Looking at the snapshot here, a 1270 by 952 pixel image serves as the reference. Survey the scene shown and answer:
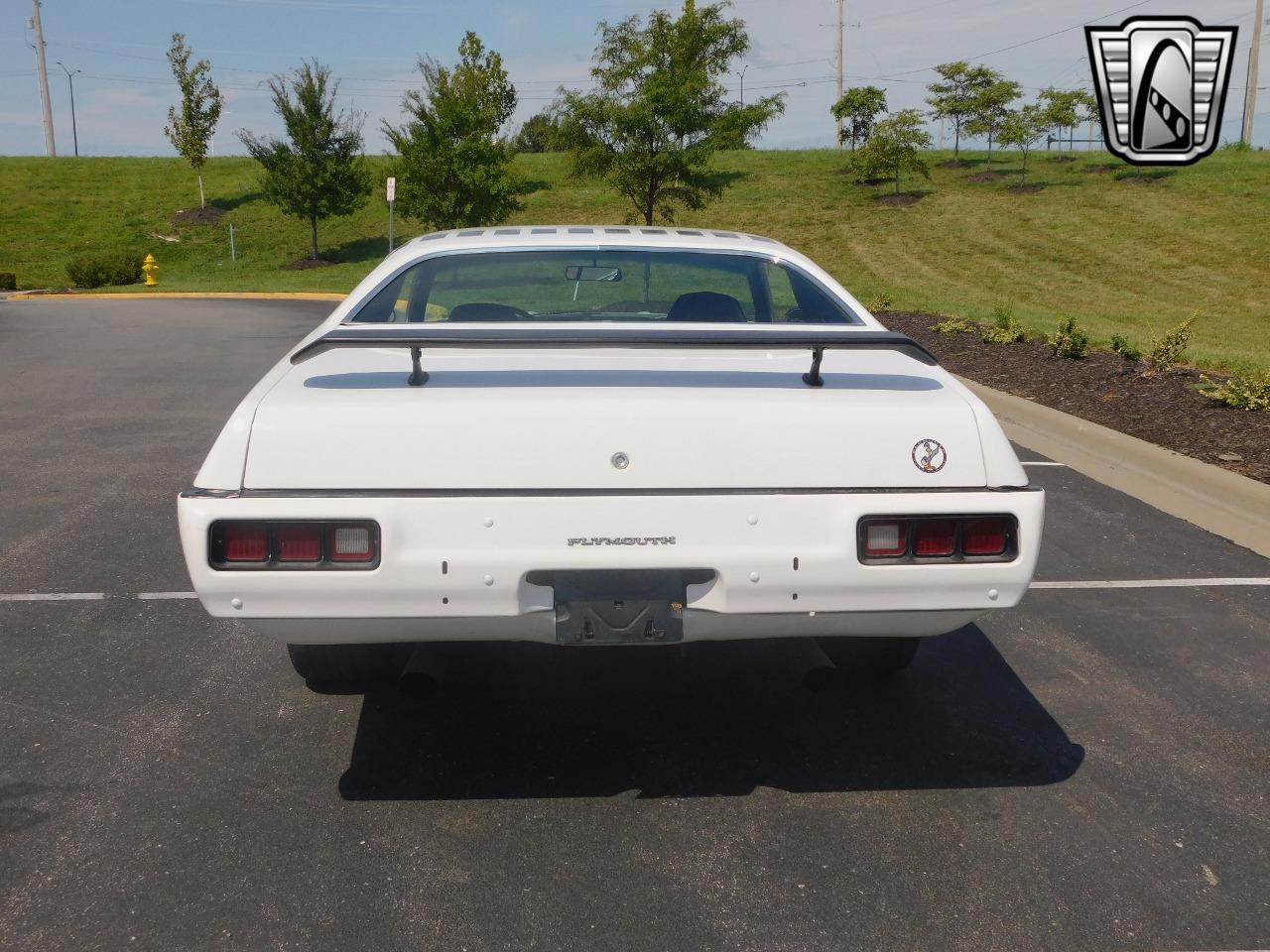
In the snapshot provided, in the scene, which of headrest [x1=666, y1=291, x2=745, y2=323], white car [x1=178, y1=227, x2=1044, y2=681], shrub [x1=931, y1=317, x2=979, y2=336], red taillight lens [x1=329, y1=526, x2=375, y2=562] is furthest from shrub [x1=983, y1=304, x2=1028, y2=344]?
red taillight lens [x1=329, y1=526, x2=375, y2=562]

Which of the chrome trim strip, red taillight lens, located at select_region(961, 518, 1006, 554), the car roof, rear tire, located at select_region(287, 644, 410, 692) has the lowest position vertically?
rear tire, located at select_region(287, 644, 410, 692)

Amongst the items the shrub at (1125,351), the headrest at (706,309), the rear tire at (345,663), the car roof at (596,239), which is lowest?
the rear tire at (345,663)

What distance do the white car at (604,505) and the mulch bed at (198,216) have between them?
50.0 meters

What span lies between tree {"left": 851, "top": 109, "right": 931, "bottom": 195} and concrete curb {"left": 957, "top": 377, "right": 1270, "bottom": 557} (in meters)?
37.5

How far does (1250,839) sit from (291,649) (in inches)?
121

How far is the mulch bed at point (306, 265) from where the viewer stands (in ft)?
132

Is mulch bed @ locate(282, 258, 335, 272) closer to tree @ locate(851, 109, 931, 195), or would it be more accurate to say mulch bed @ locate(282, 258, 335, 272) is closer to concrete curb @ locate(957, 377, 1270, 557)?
tree @ locate(851, 109, 931, 195)

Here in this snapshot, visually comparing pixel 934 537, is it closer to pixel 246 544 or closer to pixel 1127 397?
pixel 246 544

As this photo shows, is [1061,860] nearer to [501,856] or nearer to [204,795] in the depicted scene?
[501,856]

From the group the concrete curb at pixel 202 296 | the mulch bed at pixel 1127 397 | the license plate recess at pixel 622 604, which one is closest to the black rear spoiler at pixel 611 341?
the license plate recess at pixel 622 604

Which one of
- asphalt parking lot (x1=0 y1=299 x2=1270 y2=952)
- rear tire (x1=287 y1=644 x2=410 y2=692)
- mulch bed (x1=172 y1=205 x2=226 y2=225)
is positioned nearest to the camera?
asphalt parking lot (x1=0 y1=299 x2=1270 y2=952)

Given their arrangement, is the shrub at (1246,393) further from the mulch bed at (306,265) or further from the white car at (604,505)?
the mulch bed at (306,265)

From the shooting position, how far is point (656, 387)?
11.1 feet

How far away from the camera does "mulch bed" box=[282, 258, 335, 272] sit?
132 ft
